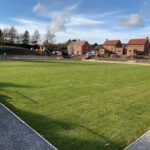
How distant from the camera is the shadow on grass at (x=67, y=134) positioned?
5684 mm

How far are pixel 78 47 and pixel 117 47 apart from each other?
16.2 m

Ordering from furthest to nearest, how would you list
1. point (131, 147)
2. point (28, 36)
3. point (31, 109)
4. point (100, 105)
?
point (28, 36) → point (100, 105) → point (31, 109) → point (131, 147)

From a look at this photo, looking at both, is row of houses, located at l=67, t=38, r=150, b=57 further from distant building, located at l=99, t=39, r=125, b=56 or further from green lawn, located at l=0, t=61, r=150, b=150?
green lawn, located at l=0, t=61, r=150, b=150

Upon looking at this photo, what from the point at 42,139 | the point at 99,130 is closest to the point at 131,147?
the point at 99,130

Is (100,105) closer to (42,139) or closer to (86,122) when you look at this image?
(86,122)

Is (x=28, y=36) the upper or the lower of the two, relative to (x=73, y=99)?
upper

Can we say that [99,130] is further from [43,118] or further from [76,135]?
[43,118]

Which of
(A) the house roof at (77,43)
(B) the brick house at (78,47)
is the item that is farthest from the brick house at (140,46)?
(A) the house roof at (77,43)

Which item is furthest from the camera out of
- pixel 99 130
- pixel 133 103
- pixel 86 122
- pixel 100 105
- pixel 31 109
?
pixel 133 103

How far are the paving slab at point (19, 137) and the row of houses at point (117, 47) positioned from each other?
93.6m

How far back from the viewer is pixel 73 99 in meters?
10.4

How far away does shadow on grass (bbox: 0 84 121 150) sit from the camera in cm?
568

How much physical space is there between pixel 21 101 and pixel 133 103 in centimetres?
418

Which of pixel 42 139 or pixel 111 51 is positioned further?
pixel 111 51
